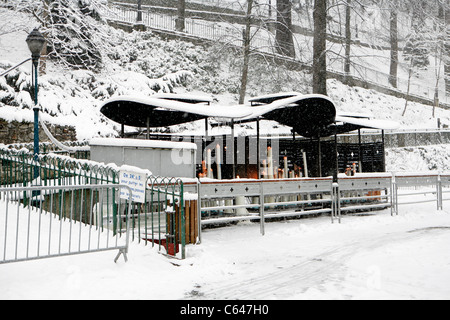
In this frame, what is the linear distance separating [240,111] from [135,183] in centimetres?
505

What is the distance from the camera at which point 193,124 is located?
2114 cm

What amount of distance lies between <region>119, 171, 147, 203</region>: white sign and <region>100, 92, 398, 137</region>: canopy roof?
3.67 metres

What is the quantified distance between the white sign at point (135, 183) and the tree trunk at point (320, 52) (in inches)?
462

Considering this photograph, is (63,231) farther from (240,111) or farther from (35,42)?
(240,111)

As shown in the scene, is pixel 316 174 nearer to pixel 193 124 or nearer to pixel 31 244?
pixel 31 244

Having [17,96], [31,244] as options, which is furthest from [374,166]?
[17,96]

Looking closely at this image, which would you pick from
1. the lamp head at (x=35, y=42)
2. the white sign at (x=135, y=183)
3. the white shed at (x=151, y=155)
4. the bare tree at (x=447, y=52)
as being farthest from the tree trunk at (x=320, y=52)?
the bare tree at (x=447, y=52)

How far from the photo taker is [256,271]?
20.3 ft

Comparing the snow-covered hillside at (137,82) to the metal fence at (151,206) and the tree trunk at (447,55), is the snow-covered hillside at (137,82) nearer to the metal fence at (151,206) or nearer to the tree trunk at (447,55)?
the tree trunk at (447,55)

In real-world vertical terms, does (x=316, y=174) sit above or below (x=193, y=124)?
below

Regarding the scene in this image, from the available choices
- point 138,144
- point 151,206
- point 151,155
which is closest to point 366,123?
point 151,155

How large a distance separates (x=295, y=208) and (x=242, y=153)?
2343 mm

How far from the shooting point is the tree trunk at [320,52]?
16.7 m

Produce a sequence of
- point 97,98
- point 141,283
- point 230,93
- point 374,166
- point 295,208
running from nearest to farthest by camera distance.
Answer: point 141,283
point 295,208
point 374,166
point 97,98
point 230,93
